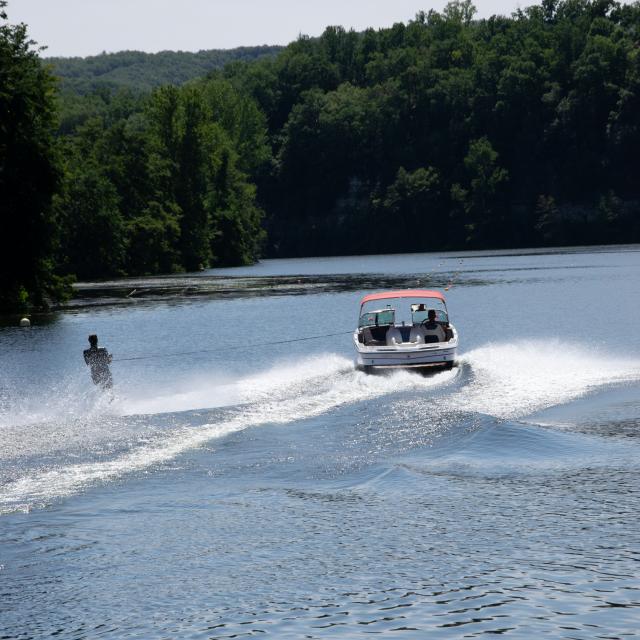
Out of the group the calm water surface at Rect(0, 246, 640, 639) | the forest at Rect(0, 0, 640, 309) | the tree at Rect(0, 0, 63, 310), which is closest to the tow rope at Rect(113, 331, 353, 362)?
the calm water surface at Rect(0, 246, 640, 639)

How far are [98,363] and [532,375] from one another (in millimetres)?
14237

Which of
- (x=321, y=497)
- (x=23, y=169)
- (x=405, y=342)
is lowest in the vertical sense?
(x=321, y=497)

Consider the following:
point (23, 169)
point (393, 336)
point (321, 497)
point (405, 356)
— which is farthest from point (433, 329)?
point (23, 169)

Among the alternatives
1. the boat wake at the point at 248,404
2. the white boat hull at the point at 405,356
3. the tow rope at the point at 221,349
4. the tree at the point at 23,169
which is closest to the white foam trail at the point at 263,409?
the boat wake at the point at 248,404

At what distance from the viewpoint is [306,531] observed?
19516 mm

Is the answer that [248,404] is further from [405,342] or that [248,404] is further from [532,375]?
[532,375]

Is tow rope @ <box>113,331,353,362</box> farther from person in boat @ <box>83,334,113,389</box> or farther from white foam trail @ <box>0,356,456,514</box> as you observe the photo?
person in boat @ <box>83,334,113,389</box>

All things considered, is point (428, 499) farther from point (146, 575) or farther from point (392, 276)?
point (392, 276)

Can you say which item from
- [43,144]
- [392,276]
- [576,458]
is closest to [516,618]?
[576,458]

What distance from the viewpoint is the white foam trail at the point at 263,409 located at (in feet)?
73.1

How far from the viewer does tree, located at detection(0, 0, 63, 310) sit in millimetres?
63812

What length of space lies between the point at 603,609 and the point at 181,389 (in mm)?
21564

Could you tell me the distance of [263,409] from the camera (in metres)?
31.0

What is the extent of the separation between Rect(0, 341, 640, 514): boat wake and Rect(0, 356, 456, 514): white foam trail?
0.09 ft
